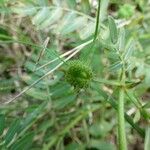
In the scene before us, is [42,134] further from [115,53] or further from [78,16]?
[115,53]

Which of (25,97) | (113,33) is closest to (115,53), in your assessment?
(113,33)

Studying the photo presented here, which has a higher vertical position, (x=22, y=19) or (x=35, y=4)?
(x=35, y=4)

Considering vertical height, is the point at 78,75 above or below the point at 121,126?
above

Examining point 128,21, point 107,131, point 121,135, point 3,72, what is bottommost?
point 107,131

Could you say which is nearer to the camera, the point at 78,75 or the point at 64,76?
the point at 78,75

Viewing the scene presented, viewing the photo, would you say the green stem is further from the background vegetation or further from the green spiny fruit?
the green spiny fruit

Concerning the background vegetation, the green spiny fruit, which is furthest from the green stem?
the green spiny fruit

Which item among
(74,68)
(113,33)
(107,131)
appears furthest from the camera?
(107,131)
